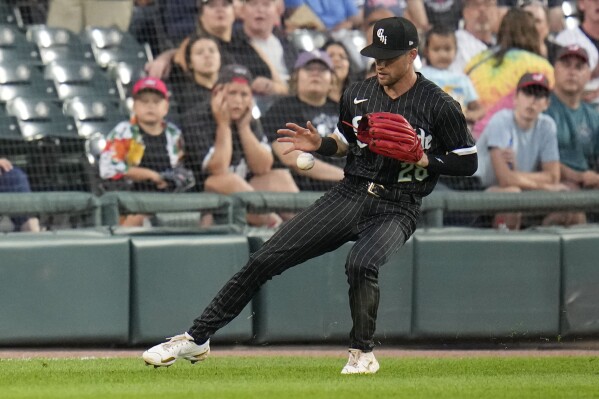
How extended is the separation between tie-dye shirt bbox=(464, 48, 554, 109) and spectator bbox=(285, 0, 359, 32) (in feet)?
4.72

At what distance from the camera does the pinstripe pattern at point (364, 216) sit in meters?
5.88

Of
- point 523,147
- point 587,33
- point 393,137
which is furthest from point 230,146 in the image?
point 587,33

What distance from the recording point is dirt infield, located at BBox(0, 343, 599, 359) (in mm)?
7422

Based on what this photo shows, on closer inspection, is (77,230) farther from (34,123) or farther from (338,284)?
(34,123)

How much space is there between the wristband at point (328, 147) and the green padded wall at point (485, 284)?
2.23m

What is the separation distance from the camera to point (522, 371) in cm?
652

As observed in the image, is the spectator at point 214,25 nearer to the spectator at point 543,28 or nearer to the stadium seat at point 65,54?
the stadium seat at point 65,54

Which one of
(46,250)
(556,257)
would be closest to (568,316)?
(556,257)

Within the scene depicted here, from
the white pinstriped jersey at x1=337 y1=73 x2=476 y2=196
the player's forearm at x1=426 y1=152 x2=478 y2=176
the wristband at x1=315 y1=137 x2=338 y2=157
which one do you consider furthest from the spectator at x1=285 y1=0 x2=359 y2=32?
the player's forearm at x1=426 y1=152 x2=478 y2=176

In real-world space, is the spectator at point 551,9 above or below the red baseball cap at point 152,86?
above

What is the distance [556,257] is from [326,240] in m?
2.96

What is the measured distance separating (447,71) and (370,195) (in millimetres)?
4726

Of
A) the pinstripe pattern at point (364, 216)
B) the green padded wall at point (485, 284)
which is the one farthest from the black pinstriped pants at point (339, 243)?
the green padded wall at point (485, 284)

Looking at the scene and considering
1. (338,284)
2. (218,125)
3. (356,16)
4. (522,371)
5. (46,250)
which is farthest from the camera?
(356,16)
